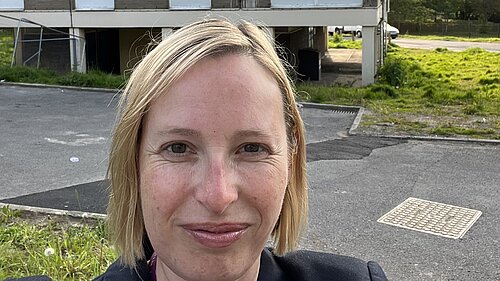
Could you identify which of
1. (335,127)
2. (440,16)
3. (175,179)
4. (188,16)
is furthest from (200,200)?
(440,16)

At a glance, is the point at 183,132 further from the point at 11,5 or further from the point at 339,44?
the point at 339,44

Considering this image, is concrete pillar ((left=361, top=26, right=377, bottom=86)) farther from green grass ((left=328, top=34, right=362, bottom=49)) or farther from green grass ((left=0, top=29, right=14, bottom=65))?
green grass ((left=328, top=34, right=362, bottom=49))

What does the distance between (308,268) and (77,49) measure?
2094cm

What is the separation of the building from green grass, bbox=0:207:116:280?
1256cm

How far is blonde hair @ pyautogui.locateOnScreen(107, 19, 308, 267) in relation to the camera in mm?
1405

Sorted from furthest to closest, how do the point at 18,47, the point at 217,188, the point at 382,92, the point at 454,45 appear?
1. the point at 454,45
2. the point at 18,47
3. the point at 382,92
4. the point at 217,188

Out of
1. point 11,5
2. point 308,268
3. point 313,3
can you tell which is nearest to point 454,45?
point 313,3

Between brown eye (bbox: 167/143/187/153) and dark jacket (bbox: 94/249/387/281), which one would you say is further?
dark jacket (bbox: 94/249/387/281)

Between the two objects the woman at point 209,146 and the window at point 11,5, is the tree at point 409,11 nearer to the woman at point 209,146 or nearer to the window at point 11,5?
the window at point 11,5

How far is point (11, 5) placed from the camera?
72.4 ft

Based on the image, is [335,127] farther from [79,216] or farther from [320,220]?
[79,216]

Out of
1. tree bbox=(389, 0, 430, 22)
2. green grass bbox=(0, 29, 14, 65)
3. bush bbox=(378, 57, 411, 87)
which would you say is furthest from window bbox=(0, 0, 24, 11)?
tree bbox=(389, 0, 430, 22)

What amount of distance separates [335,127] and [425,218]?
6.10m

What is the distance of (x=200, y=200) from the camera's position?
53.8 inches
